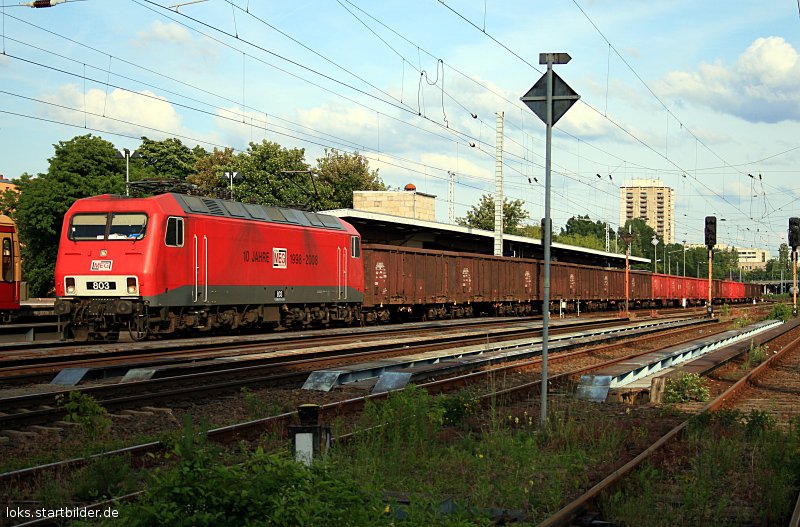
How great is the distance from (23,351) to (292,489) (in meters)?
16.1

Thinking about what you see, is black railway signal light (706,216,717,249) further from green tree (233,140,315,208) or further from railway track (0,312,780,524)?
green tree (233,140,315,208)

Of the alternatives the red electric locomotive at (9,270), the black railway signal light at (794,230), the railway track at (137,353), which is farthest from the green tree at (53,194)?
the black railway signal light at (794,230)

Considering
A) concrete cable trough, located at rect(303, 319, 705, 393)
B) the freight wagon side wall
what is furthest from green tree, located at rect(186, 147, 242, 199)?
concrete cable trough, located at rect(303, 319, 705, 393)

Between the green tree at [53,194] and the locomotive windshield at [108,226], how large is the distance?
37.7 meters

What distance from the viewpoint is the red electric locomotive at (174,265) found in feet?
65.0

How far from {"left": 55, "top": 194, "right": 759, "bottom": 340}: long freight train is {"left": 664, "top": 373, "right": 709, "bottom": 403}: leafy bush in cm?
1214

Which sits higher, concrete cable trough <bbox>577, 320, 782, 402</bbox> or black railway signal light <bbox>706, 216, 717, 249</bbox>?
black railway signal light <bbox>706, 216, 717, 249</bbox>

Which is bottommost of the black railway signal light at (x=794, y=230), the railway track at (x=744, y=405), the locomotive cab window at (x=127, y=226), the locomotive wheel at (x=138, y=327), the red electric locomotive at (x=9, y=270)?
the railway track at (x=744, y=405)

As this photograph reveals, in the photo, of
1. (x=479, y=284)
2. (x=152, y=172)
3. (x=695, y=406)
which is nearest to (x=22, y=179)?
(x=152, y=172)

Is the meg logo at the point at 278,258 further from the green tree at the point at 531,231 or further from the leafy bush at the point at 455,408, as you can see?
the green tree at the point at 531,231

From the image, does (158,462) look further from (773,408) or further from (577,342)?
(577,342)

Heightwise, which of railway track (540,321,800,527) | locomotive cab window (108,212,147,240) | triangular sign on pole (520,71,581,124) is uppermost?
triangular sign on pole (520,71,581,124)

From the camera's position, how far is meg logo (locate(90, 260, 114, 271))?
19938 millimetres

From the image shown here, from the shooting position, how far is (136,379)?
45.2ft
